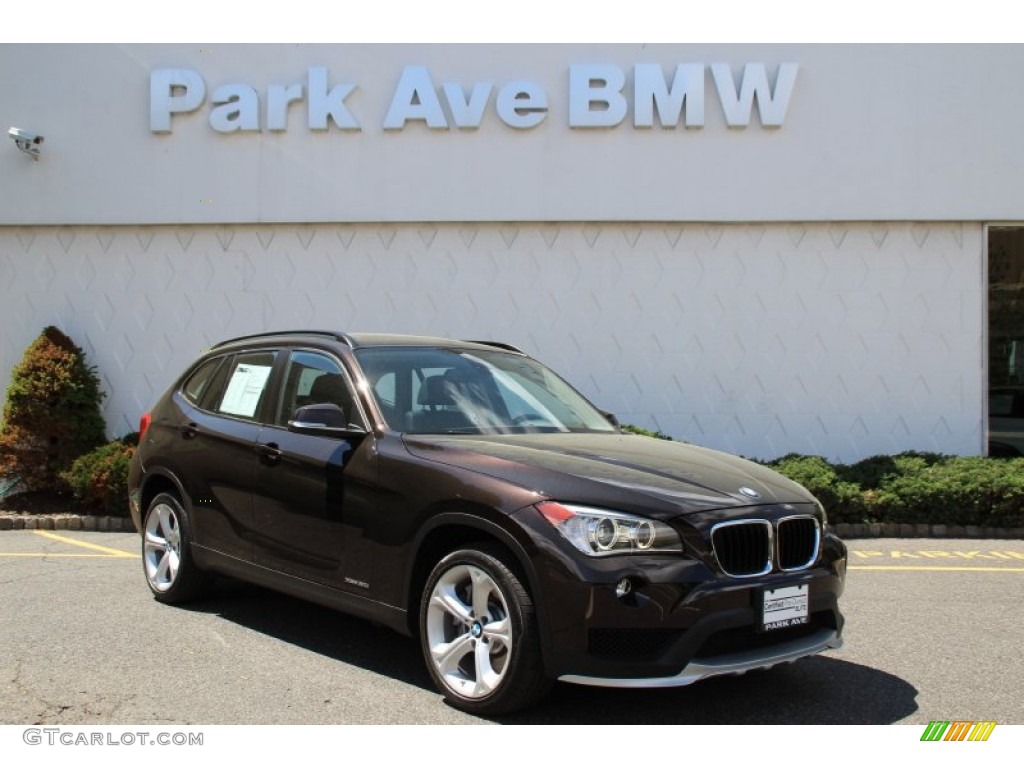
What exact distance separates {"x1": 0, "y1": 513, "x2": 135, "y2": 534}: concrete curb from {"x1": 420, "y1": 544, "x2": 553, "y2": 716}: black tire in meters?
6.84

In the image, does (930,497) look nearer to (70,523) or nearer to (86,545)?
(86,545)

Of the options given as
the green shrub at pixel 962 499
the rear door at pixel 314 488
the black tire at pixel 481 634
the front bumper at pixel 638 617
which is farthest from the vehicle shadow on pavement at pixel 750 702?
the green shrub at pixel 962 499

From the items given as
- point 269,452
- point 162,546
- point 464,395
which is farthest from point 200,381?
point 464,395

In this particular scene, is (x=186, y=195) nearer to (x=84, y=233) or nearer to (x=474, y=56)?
(x=84, y=233)

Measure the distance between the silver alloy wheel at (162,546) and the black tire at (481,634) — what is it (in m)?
2.50

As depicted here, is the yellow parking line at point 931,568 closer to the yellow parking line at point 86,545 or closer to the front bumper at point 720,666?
the front bumper at point 720,666

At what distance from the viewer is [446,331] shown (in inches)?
474

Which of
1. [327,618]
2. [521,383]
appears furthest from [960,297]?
[327,618]

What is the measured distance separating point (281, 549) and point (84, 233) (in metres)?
8.62

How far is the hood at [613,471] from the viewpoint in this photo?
166 inches

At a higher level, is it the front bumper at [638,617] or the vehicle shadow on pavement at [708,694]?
the front bumper at [638,617]

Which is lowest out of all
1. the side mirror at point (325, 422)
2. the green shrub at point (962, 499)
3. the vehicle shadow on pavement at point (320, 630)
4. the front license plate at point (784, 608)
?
the vehicle shadow on pavement at point (320, 630)

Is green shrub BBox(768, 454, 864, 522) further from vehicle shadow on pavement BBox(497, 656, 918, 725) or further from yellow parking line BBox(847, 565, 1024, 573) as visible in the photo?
vehicle shadow on pavement BBox(497, 656, 918, 725)

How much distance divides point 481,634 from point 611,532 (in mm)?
760
